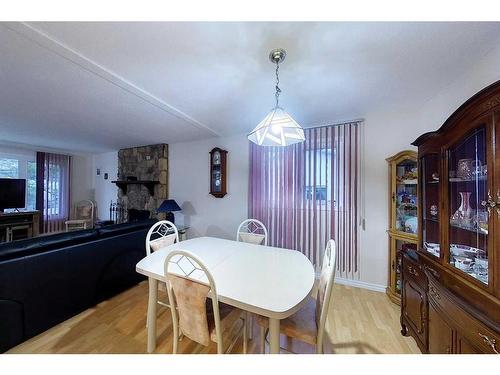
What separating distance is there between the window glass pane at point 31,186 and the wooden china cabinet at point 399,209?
7.17 m

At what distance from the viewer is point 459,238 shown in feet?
3.96

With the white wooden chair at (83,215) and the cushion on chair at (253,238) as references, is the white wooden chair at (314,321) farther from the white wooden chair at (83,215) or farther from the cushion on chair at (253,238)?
the white wooden chair at (83,215)

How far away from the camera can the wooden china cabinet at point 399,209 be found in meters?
2.09

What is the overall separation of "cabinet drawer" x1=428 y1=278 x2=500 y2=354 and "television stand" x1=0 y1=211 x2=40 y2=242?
21.4ft

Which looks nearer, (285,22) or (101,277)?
(285,22)

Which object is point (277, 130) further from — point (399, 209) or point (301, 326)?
point (399, 209)

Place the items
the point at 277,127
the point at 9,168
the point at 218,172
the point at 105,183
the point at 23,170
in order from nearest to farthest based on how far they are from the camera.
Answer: the point at 277,127 < the point at 218,172 < the point at 9,168 < the point at 23,170 < the point at 105,183

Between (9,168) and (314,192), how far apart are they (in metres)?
6.56

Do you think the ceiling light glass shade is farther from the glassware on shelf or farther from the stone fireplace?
the stone fireplace

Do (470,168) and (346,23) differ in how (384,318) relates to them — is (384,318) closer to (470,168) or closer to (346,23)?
(470,168)

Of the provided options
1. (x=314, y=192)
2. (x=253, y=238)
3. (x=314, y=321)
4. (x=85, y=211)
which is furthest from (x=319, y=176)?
(x=85, y=211)

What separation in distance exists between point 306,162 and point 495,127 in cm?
186
